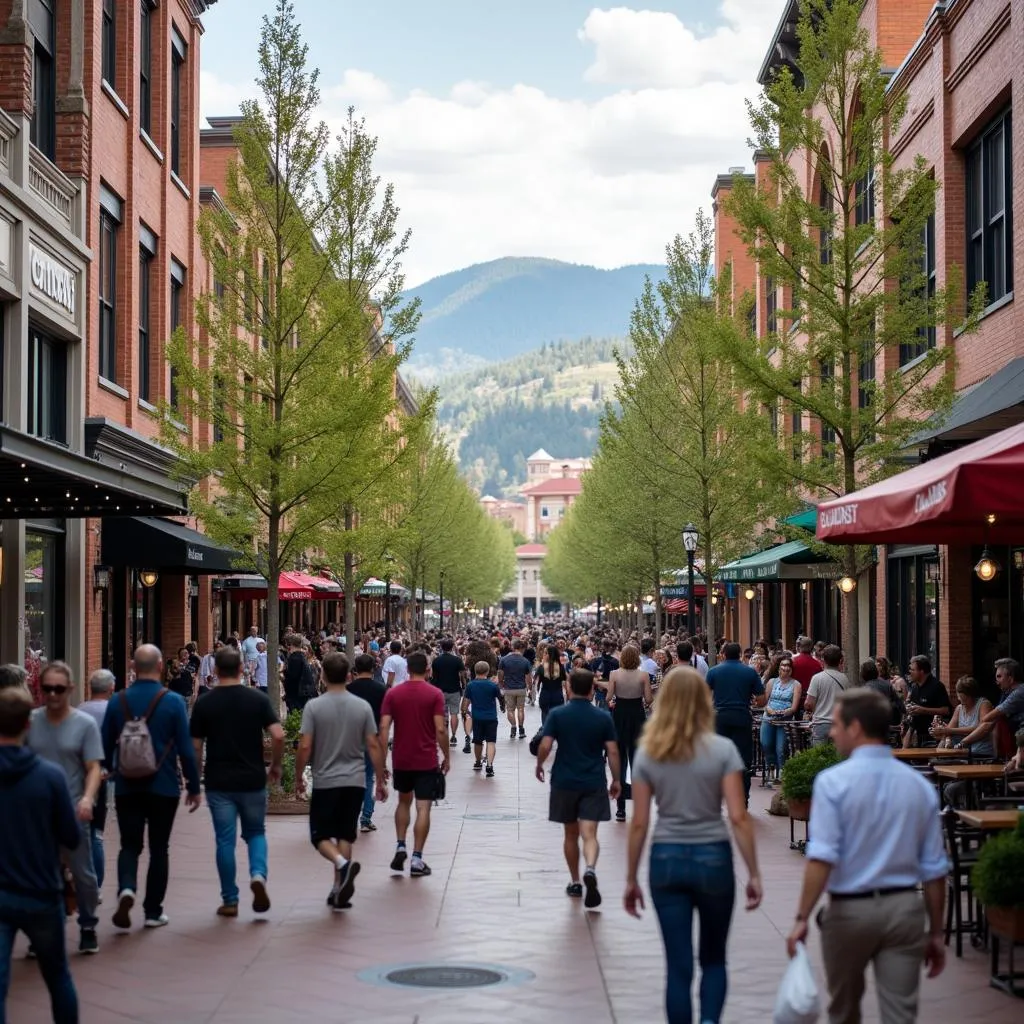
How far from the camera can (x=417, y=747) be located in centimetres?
1324

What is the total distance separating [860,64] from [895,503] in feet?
33.0

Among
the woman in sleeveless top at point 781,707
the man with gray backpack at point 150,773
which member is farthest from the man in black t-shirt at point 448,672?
the man with gray backpack at point 150,773

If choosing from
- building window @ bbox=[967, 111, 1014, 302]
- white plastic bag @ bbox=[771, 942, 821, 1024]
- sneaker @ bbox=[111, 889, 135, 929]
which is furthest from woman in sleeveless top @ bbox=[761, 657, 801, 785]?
white plastic bag @ bbox=[771, 942, 821, 1024]

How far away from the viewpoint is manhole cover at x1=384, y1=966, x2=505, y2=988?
9227 mm

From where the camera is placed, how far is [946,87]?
22.8 meters

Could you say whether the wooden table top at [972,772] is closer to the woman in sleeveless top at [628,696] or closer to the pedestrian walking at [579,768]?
the pedestrian walking at [579,768]

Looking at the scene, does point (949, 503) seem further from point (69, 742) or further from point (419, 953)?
point (69, 742)

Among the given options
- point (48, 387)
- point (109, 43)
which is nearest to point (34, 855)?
point (48, 387)

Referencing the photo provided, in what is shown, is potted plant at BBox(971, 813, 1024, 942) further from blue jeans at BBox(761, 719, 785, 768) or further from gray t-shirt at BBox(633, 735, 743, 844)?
blue jeans at BBox(761, 719, 785, 768)

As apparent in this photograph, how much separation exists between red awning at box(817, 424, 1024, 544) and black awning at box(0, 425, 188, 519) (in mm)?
6386

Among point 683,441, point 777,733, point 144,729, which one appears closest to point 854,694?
point 144,729

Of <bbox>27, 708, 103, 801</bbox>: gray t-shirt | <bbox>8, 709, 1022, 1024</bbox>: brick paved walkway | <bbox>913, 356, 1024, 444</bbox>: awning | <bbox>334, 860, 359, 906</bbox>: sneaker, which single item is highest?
<bbox>913, 356, 1024, 444</bbox>: awning

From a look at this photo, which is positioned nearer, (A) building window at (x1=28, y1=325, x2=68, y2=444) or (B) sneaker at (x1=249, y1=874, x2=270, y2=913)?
(B) sneaker at (x1=249, y1=874, x2=270, y2=913)

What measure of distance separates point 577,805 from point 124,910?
3.53 metres
